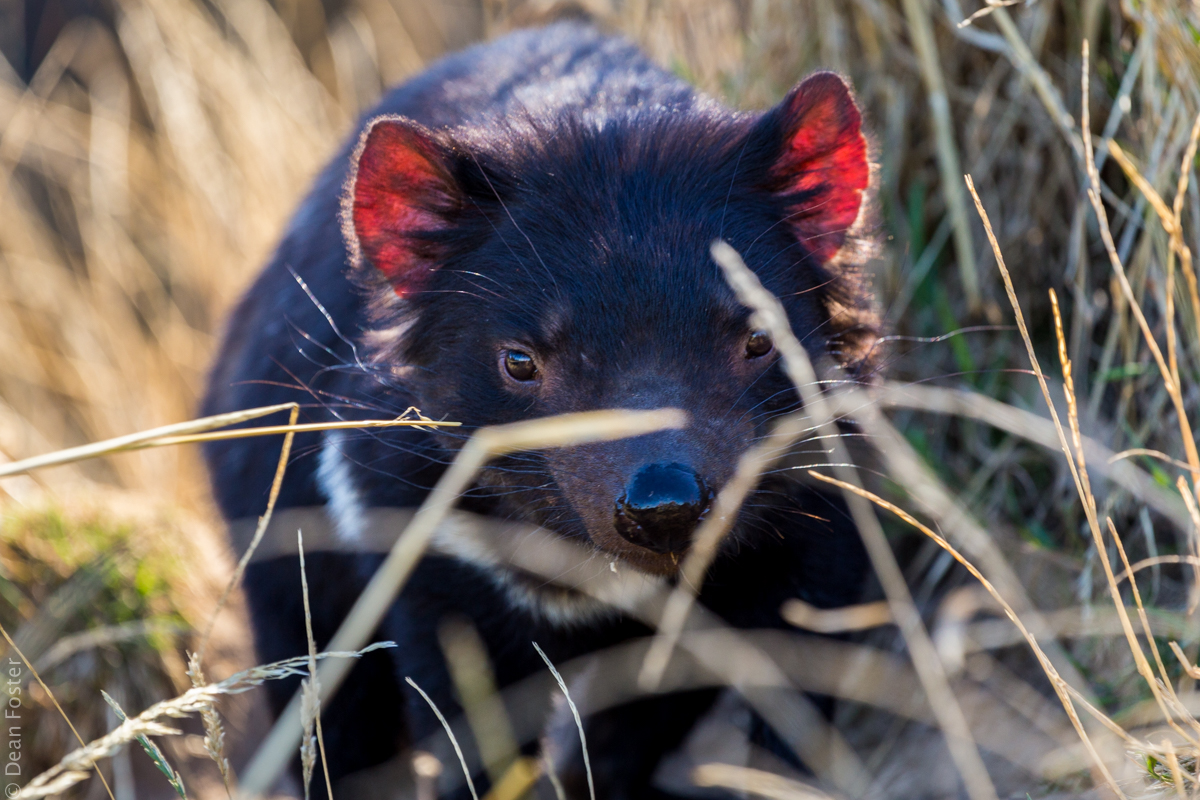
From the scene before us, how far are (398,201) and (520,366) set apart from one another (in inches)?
20.0

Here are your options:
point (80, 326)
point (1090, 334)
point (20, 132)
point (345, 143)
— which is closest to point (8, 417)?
point (80, 326)

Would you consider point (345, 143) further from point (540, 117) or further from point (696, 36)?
point (696, 36)

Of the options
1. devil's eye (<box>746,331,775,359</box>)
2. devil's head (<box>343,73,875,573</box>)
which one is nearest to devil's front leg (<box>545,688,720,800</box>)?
devil's head (<box>343,73,875,573</box>)

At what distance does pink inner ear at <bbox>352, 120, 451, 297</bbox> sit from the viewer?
2504 millimetres

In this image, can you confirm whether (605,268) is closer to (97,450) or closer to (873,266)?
(97,450)

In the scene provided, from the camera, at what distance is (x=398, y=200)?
2.60m

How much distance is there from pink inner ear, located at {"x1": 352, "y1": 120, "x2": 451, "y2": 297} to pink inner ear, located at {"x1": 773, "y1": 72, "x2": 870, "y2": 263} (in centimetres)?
82

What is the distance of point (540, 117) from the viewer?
2730mm

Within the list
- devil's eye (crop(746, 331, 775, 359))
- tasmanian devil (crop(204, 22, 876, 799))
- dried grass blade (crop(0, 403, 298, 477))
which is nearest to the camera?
dried grass blade (crop(0, 403, 298, 477))

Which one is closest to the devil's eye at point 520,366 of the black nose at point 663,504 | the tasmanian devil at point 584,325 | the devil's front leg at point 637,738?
the tasmanian devil at point 584,325

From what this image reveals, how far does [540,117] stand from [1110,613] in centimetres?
199

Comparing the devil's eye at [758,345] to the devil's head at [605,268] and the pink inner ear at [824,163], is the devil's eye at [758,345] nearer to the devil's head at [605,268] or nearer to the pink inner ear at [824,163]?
the devil's head at [605,268]

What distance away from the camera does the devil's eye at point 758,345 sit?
2.46 metres

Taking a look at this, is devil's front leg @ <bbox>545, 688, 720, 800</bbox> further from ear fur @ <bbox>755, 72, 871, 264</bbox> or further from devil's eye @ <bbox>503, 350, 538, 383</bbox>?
ear fur @ <bbox>755, 72, 871, 264</bbox>
